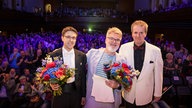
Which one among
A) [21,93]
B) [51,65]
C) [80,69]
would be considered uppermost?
[51,65]

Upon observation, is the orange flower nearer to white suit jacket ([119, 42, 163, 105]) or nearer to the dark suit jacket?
the dark suit jacket

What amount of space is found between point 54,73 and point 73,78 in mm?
509

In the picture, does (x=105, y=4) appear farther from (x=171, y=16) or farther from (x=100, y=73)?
(x=100, y=73)

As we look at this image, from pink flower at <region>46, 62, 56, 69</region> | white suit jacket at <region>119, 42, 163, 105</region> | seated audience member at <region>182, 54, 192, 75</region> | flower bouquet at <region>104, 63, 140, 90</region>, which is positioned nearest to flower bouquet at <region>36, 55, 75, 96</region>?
pink flower at <region>46, 62, 56, 69</region>

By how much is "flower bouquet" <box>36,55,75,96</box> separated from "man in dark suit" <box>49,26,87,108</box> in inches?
9.0

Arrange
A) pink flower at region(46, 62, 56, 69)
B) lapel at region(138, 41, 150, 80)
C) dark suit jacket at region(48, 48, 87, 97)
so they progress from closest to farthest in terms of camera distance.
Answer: pink flower at region(46, 62, 56, 69) → lapel at region(138, 41, 150, 80) → dark suit jacket at region(48, 48, 87, 97)

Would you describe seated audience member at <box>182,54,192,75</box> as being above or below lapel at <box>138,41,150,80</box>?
below

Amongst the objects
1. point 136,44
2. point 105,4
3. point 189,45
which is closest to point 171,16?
point 189,45

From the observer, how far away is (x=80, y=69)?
13.3ft

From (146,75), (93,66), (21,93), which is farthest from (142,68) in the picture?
(21,93)

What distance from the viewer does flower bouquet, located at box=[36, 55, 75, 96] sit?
353cm

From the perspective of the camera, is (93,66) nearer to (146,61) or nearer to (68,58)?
(68,58)

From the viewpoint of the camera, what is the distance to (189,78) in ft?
25.8

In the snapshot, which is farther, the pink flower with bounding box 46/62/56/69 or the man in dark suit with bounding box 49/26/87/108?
the man in dark suit with bounding box 49/26/87/108
